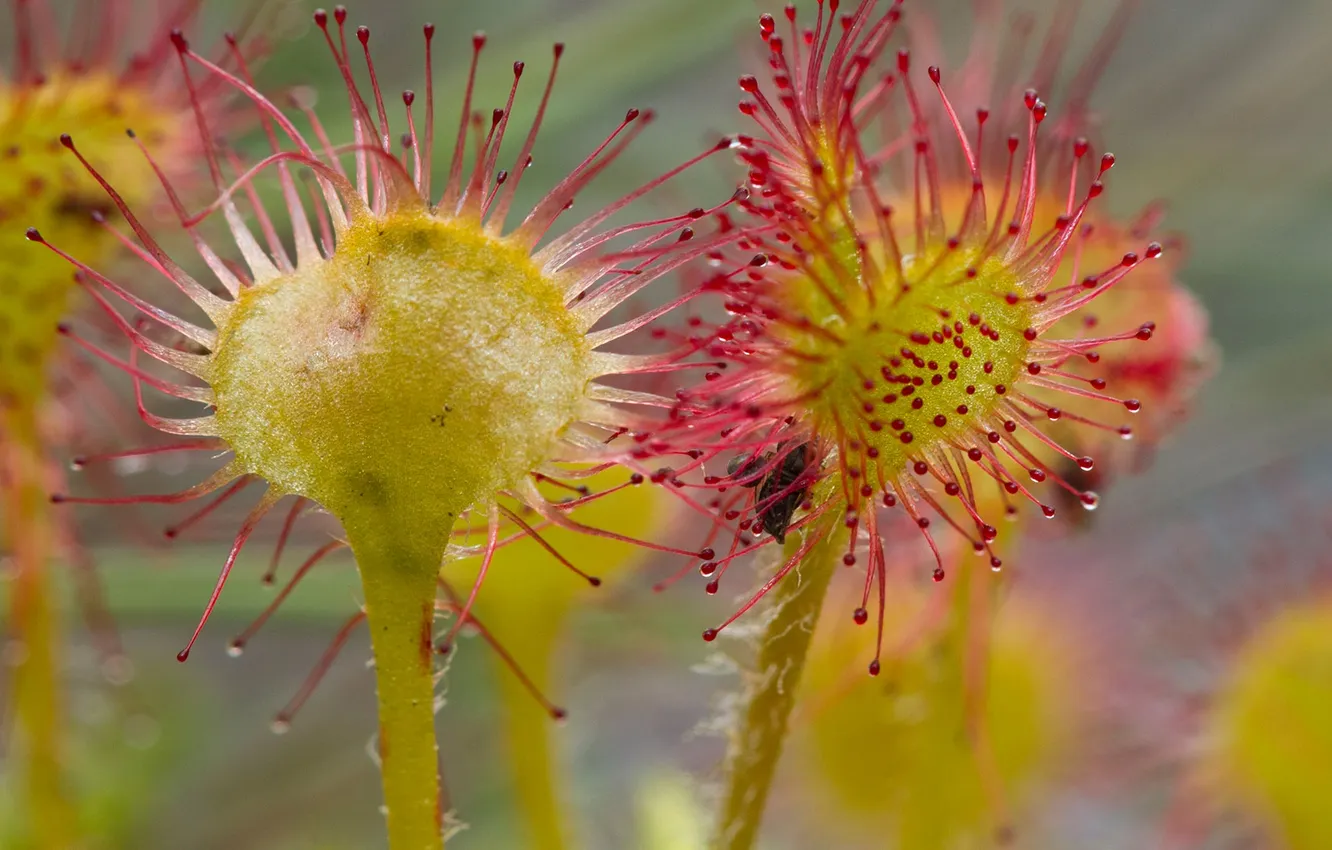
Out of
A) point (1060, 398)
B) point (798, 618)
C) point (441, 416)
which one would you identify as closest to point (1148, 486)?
point (1060, 398)

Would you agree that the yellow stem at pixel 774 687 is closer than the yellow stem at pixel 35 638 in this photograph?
Yes

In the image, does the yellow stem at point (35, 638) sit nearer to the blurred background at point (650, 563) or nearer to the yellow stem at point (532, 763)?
the blurred background at point (650, 563)

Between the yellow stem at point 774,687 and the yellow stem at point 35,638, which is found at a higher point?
the yellow stem at point 35,638

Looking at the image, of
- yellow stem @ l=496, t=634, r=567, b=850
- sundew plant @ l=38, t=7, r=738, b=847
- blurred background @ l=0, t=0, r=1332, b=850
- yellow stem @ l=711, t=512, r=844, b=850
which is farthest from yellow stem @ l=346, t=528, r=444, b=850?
blurred background @ l=0, t=0, r=1332, b=850

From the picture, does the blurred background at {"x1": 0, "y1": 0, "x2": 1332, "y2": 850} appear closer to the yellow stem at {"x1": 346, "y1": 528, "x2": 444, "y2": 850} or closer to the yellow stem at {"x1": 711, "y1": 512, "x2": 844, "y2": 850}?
the yellow stem at {"x1": 711, "y1": 512, "x2": 844, "y2": 850}

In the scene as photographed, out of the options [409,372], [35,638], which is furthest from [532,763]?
[409,372]

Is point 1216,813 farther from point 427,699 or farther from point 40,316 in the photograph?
point 40,316

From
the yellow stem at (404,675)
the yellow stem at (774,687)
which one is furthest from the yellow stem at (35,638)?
the yellow stem at (774,687)
